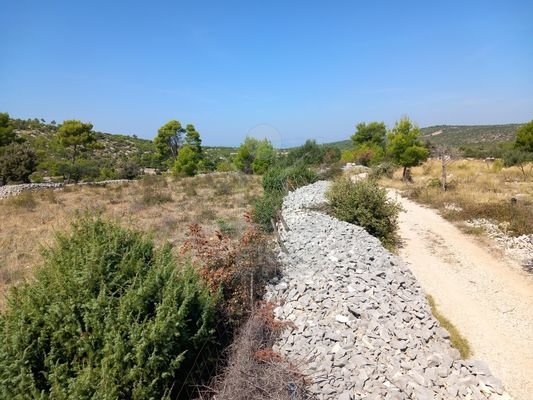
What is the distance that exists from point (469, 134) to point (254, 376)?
67684mm

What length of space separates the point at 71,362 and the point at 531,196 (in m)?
15.6

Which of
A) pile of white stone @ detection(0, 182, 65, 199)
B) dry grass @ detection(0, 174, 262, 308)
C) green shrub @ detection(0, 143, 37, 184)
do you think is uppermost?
green shrub @ detection(0, 143, 37, 184)

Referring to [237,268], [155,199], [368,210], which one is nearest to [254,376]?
[237,268]

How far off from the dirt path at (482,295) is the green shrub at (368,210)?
0.61 meters

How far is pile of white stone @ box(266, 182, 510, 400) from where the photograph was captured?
122 inches

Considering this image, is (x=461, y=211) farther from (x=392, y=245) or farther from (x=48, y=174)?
(x=48, y=174)

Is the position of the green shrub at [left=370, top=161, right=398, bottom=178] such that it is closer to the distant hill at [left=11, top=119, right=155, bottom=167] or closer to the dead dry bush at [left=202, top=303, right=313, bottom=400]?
the dead dry bush at [left=202, top=303, right=313, bottom=400]

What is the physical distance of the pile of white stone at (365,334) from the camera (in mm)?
3102

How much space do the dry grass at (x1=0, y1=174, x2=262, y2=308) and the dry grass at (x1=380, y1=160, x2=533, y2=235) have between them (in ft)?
24.1

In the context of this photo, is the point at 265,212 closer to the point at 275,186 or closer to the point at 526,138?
the point at 275,186

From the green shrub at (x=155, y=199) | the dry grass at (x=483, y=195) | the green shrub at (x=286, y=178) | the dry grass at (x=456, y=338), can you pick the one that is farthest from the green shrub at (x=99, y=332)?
the green shrub at (x=155, y=199)

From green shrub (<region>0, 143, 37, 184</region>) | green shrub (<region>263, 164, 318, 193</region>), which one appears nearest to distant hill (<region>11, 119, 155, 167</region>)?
green shrub (<region>0, 143, 37, 184</region>)

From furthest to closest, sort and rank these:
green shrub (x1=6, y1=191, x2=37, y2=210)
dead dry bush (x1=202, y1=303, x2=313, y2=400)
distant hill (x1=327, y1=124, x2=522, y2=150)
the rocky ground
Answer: distant hill (x1=327, y1=124, x2=522, y2=150), green shrub (x1=6, y1=191, x2=37, y2=210), the rocky ground, dead dry bush (x1=202, y1=303, x2=313, y2=400)

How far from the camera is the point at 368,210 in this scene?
26.5 ft
